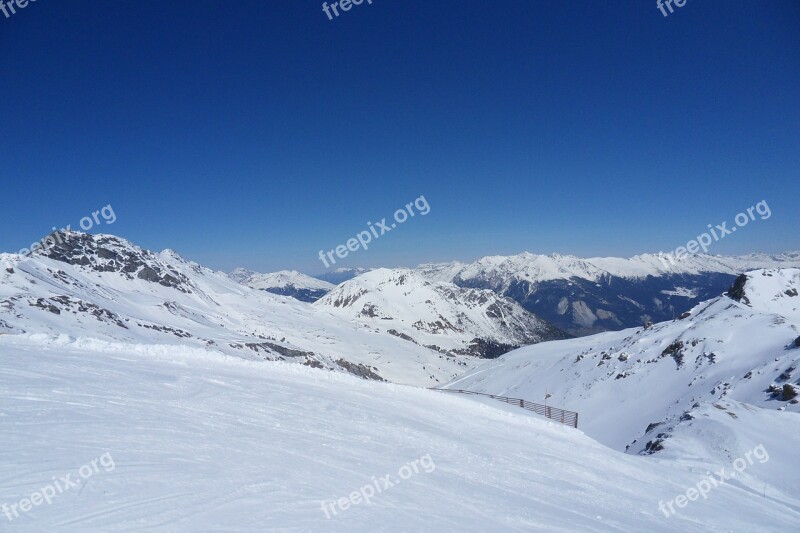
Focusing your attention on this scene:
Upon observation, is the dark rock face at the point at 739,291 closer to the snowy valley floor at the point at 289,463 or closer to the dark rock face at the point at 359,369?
the snowy valley floor at the point at 289,463

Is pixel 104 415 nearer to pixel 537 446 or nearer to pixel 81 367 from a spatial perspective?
pixel 81 367

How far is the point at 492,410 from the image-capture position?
1814 cm

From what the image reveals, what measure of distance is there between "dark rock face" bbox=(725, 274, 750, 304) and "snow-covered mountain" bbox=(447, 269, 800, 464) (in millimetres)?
115

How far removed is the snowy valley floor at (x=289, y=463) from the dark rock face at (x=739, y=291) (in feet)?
176

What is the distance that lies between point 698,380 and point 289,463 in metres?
40.6

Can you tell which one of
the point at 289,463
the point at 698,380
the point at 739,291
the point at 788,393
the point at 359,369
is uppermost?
the point at 289,463

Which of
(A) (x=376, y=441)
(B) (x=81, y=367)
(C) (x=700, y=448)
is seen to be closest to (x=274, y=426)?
(A) (x=376, y=441)

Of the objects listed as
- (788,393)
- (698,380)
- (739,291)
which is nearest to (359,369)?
(739,291)

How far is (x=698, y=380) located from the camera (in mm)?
36438

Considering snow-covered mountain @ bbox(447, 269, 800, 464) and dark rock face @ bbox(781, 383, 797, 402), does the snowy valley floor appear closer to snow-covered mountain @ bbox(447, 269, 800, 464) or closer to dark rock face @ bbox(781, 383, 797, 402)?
snow-covered mountain @ bbox(447, 269, 800, 464)

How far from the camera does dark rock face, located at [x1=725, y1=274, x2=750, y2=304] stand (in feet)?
184

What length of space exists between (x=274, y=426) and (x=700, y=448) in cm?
1948

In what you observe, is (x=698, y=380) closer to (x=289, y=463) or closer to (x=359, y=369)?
(x=289, y=463)

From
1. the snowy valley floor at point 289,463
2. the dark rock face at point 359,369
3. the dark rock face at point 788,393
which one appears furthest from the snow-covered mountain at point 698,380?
the dark rock face at point 359,369
